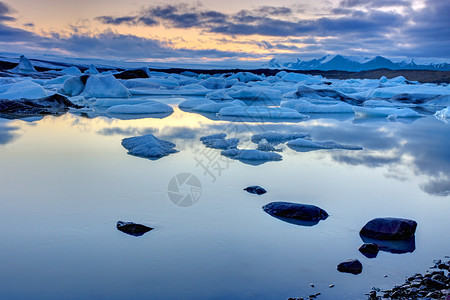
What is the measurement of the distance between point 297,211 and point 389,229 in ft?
1.89

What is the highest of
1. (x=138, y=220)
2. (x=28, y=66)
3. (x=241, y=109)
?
(x=28, y=66)

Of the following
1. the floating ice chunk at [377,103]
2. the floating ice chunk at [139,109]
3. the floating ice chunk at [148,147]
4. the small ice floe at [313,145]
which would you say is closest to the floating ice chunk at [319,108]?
the floating ice chunk at [377,103]

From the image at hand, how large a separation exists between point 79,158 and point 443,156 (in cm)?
421

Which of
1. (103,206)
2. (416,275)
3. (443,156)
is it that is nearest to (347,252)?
(416,275)

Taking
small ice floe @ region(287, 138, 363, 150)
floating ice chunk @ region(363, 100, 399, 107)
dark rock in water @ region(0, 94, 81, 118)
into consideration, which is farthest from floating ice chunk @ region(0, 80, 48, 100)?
floating ice chunk @ region(363, 100, 399, 107)

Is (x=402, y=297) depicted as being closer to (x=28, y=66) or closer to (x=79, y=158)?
(x=79, y=158)

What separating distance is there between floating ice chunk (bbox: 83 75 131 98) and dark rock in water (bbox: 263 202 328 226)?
1146 cm

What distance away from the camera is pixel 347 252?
2248 mm

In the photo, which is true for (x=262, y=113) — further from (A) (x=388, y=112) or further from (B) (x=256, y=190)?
(B) (x=256, y=190)

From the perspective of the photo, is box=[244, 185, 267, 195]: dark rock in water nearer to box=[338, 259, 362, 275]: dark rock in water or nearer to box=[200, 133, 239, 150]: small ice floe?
box=[338, 259, 362, 275]: dark rock in water

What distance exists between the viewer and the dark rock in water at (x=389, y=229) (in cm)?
244

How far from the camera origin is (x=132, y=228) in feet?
8.02

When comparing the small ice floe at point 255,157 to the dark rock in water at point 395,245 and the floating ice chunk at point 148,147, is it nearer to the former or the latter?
the floating ice chunk at point 148,147

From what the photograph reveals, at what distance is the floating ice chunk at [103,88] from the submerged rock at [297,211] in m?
11.5
